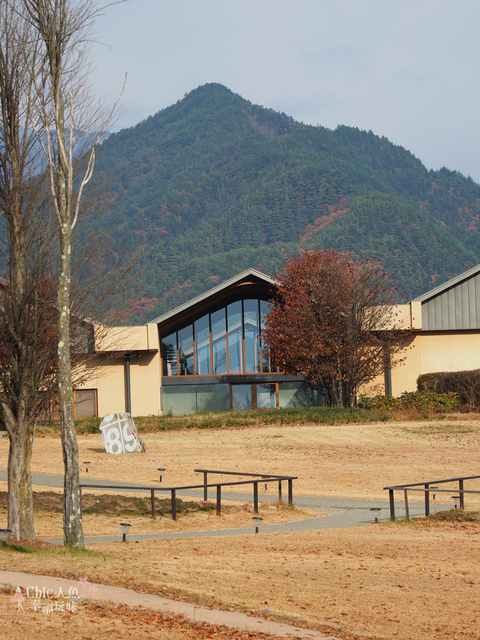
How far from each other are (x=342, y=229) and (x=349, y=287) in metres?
146

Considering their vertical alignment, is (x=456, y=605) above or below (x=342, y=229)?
below

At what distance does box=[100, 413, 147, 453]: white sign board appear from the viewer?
83.0ft

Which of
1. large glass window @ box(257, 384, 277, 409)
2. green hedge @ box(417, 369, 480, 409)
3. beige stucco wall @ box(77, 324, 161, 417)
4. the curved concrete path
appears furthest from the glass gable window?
the curved concrete path

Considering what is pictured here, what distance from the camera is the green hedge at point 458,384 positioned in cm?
3297

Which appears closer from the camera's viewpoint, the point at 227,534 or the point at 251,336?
the point at 227,534

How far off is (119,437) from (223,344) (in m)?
12.6

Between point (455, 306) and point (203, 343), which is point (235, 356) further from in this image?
point (455, 306)

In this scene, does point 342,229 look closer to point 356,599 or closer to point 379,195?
point 379,195

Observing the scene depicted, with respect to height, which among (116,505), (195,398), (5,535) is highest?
(195,398)

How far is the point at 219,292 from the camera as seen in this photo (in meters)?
36.0

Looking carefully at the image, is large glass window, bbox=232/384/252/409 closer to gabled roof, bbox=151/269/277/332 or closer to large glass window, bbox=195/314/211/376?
large glass window, bbox=195/314/211/376

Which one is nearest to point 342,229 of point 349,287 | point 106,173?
point 349,287

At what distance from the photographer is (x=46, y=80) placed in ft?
36.9

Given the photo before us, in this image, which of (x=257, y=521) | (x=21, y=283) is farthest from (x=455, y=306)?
(x=21, y=283)
